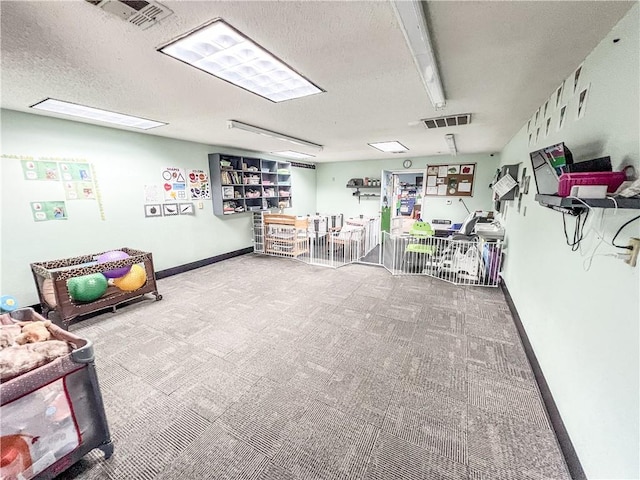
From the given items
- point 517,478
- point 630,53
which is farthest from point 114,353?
point 630,53

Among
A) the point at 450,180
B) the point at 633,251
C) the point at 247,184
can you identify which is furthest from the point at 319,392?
the point at 450,180

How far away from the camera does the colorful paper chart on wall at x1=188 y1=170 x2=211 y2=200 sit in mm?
4750

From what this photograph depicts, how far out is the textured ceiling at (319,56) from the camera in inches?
49.4

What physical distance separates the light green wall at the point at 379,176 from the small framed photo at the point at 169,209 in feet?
16.7

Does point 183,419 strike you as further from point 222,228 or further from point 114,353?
point 222,228

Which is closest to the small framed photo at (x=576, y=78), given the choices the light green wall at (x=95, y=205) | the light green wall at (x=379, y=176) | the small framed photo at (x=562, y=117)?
the small framed photo at (x=562, y=117)

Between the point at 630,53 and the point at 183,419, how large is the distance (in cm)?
334

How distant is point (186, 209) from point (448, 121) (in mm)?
4565

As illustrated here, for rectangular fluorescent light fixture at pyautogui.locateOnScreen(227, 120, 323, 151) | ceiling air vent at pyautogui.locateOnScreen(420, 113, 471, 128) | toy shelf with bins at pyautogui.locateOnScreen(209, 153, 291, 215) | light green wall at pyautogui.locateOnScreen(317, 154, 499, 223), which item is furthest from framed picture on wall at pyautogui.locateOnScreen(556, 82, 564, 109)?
toy shelf with bins at pyautogui.locateOnScreen(209, 153, 291, 215)

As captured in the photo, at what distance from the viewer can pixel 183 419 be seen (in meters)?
1.71

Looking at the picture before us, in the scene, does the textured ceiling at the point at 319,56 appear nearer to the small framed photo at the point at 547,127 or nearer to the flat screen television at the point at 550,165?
the small framed photo at the point at 547,127

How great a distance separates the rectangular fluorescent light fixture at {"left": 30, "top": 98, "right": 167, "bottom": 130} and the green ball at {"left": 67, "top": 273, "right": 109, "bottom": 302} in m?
1.87

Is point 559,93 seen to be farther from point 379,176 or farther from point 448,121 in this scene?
point 379,176

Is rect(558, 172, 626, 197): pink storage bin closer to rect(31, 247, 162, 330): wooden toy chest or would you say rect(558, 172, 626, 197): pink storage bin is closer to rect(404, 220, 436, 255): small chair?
rect(404, 220, 436, 255): small chair
